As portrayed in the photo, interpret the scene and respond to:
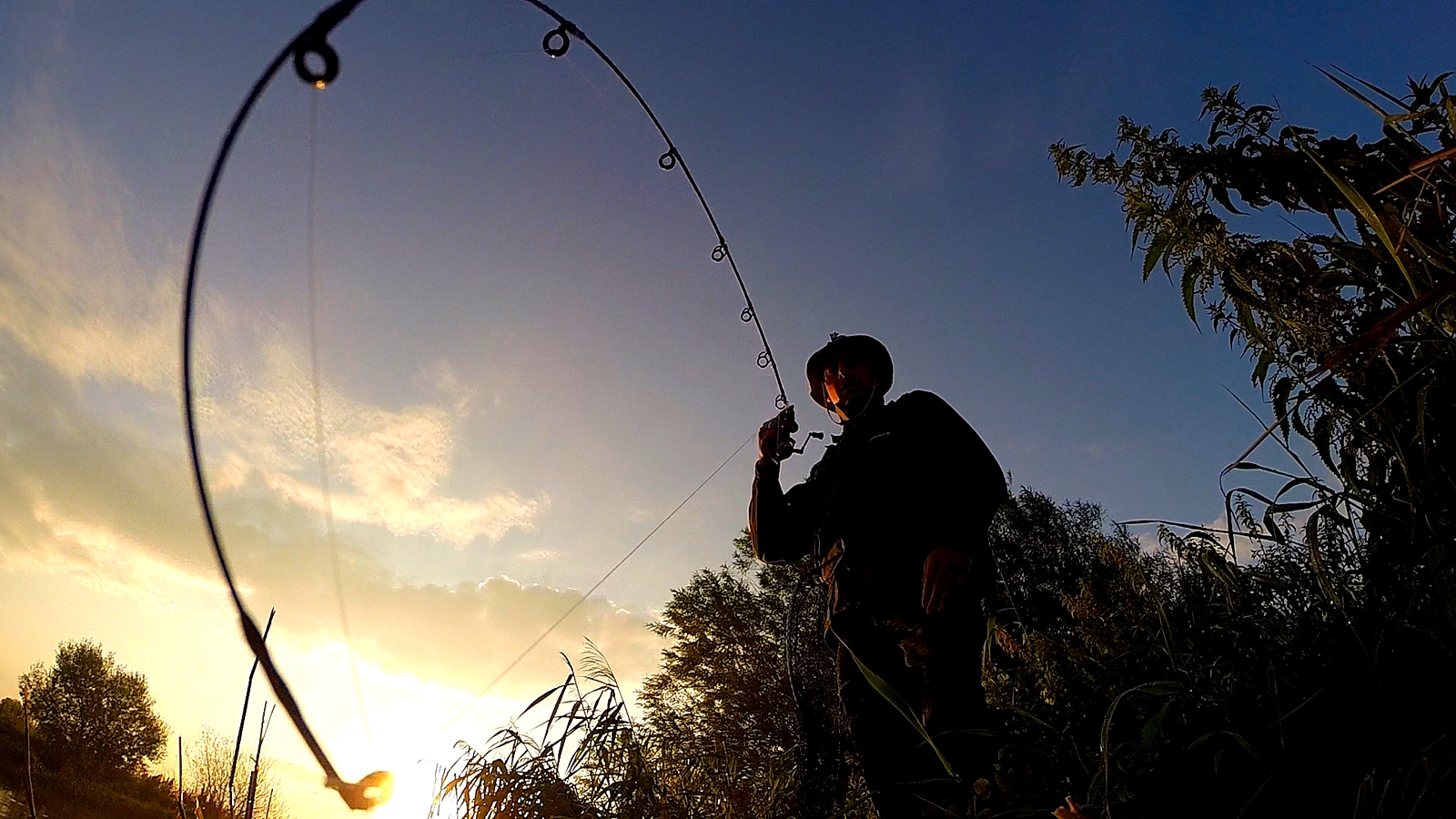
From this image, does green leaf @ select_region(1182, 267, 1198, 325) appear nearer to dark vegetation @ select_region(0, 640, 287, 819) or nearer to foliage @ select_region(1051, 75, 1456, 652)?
foliage @ select_region(1051, 75, 1456, 652)

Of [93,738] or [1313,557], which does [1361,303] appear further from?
[93,738]

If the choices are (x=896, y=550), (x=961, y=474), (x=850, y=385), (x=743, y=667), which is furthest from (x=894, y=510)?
(x=743, y=667)

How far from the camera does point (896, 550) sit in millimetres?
2723

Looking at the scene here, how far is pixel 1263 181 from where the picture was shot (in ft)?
4.96

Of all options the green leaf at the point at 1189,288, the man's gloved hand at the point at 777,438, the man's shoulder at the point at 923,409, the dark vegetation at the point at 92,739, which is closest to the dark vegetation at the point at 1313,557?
the green leaf at the point at 1189,288

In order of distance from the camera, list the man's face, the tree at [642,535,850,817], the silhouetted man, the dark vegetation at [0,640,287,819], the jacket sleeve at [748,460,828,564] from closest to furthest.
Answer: the silhouetted man
the jacket sleeve at [748,460,828,564]
the man's face
the tree at [642,535,850,817]
the dark vegetation at [0,640,287,819]

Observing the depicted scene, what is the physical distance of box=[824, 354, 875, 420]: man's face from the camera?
3.28m

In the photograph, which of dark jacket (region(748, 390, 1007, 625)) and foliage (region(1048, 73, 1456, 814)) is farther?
dark jacket (region(748, 390, 1007, 625))

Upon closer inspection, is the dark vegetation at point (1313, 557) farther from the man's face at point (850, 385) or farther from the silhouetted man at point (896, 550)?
the man's face at point (850, 385)

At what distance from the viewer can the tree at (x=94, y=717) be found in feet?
82.1

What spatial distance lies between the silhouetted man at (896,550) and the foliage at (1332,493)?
0.61 meters

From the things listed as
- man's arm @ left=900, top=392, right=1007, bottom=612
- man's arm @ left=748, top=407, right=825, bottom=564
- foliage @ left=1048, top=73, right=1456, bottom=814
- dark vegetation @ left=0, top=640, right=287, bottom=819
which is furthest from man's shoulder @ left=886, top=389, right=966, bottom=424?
dark vegetation @ left=0, top=640, right=287, bottom=819

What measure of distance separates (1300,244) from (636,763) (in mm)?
2266

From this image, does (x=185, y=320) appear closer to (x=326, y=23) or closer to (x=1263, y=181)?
(x=326, y=23)
